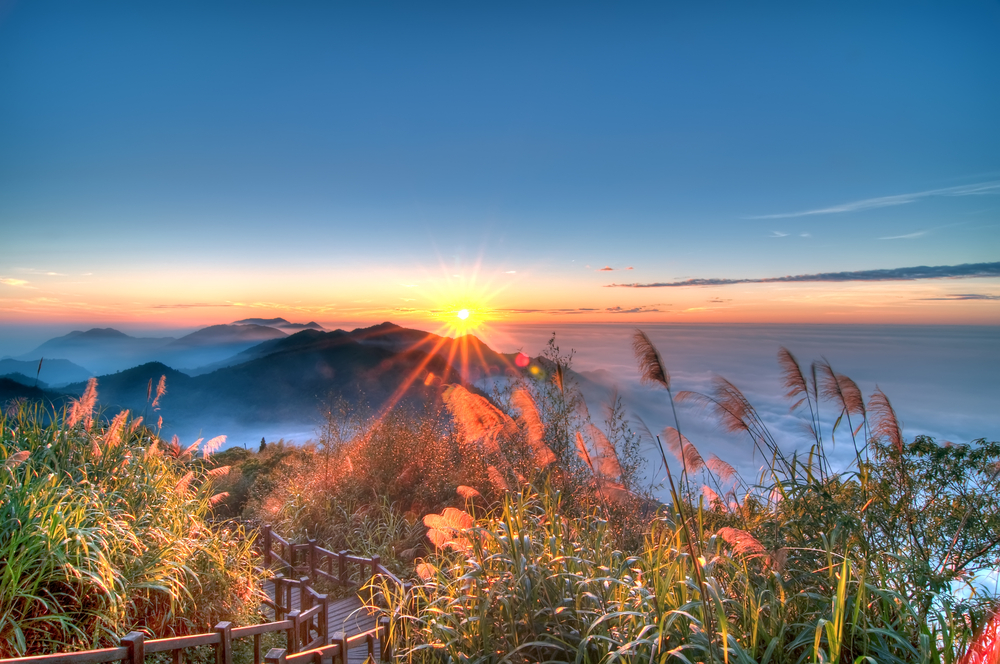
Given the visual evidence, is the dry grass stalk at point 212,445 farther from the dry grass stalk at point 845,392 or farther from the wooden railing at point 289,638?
the dry grass stalk at point 845,392

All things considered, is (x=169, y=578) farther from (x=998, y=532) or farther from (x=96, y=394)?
(x=998, y=532)

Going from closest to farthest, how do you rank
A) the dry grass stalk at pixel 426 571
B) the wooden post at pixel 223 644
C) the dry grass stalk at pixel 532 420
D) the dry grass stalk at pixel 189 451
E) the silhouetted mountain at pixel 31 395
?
the wooden post at pixel 223 644 < the dry grass stalk at pixel 426 571 < the dry grass stalk at pixel 532 420 < the silhouetted mountain at pixel 31 395 < the dry grass stalk at pixel 189 451

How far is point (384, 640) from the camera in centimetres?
420

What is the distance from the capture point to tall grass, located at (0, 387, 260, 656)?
3912mm

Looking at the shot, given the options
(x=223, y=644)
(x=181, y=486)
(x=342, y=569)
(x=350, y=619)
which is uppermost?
(x=181, y=486)

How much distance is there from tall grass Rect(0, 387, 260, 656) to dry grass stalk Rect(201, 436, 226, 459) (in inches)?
19.3

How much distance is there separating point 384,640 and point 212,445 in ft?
13.4

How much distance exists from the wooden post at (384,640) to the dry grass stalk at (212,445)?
12.7 ft

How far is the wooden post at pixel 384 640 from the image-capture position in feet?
13.7

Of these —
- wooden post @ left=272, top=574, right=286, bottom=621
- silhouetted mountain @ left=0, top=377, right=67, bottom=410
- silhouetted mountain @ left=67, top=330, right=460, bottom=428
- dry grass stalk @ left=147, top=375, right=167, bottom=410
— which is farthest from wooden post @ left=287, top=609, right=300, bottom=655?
silhouetted mountain @ left=67, top=330, right=460, bottom=428

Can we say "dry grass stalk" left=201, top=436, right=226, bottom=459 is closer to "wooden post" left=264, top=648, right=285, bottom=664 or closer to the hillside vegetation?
the hillside vegetation

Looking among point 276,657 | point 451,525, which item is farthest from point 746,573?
point 276,657

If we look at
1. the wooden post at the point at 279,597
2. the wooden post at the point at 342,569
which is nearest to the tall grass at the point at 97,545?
the wooden post at the point at 279,597

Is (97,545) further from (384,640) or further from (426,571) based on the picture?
(426,571)
